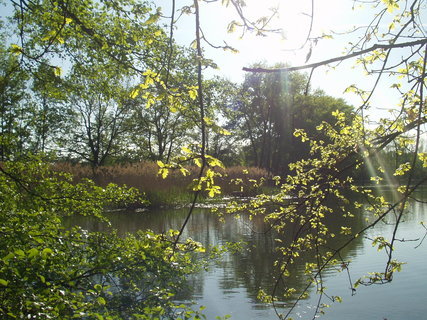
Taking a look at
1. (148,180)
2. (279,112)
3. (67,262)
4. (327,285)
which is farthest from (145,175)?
(279,112)

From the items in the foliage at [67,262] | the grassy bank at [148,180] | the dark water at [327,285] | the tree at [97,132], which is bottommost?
the dark water at [327,285]

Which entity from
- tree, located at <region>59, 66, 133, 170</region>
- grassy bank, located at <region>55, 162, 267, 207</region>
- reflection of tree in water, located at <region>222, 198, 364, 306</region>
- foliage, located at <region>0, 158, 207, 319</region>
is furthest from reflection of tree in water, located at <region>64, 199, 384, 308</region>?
tree, located at <region>59, 66, 133, 170</region>

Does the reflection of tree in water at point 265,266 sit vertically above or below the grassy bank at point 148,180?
below

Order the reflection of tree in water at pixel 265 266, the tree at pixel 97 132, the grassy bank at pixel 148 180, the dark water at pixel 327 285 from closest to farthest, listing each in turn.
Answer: the dark water at pixel 327 285
the reflection of tree in water at pixel 265 266
the grassy bank at pixel 148 180
the tree at pixel 97 132

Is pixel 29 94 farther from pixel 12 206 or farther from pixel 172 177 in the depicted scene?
pixel 12 206

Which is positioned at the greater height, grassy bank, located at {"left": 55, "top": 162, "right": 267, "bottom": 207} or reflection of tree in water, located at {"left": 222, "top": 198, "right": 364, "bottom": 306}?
grassy bank, located at {"left": 55, "top": 162, "right": 267, "bottom": 207}

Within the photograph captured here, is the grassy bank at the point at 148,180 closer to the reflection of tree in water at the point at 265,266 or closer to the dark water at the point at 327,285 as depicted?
the dark water at the point at 327,285

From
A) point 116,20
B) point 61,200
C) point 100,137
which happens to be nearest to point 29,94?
point 100,137

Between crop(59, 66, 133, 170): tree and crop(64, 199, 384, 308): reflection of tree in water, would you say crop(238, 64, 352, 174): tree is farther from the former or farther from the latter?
crop(64, 199, 384, 308): reflection of tree in water

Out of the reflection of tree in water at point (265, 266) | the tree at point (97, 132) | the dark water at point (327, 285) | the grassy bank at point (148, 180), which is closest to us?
the dark water at point (327, 285)

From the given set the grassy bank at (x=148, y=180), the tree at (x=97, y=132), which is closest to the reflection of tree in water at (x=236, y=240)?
the grassy bank at (x=148, y=180)

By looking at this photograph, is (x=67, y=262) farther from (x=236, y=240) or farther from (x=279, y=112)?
(x=279, y=112)

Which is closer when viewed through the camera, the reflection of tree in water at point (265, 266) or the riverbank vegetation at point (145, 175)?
the riverbank vegetation at point (145, 175)

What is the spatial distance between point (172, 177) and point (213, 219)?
9.05ft
